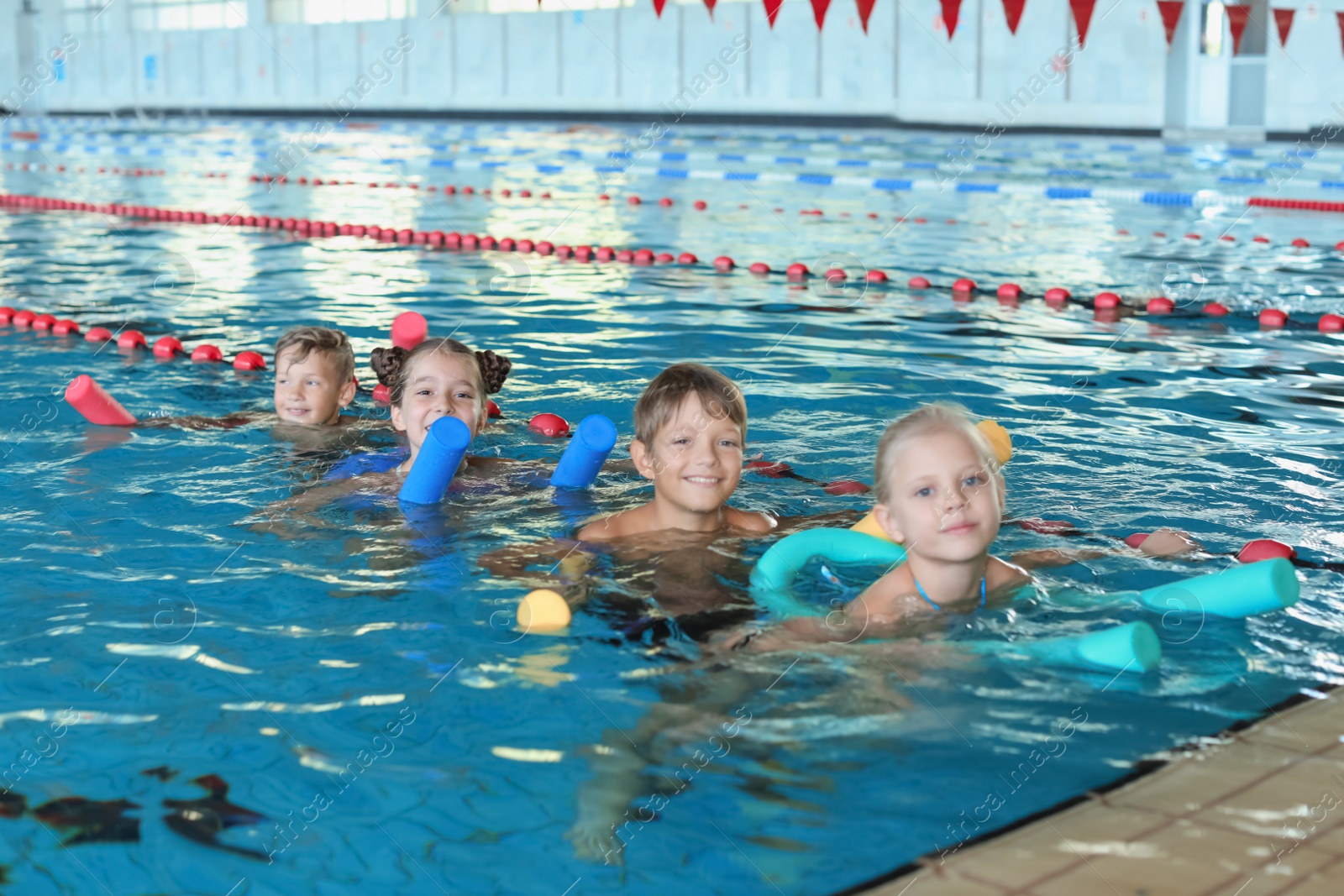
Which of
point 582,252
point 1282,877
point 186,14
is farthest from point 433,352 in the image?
point 186,14

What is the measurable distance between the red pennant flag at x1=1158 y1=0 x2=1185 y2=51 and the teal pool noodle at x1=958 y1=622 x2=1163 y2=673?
17370 mm

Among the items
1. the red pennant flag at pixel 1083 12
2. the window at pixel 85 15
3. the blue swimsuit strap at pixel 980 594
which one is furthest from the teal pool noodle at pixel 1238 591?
the window at pixel 85 15

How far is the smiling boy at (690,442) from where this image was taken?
3.13m

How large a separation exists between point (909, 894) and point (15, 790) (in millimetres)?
1468

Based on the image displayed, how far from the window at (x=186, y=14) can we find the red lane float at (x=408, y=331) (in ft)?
92.2

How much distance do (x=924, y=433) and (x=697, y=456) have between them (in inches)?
26.5

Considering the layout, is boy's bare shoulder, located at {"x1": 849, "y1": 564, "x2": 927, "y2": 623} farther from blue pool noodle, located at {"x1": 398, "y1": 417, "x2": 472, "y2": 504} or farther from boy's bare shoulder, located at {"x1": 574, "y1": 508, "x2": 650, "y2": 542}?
blue pool noodle, located at {"x1": 398, "y1": 417, "x2": 472, "y2": 504}

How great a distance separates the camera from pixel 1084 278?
8102 millimetres

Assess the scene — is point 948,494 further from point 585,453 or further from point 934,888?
point 585,453

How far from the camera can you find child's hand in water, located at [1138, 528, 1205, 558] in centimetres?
333

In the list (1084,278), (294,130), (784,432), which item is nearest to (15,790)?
(784,432)

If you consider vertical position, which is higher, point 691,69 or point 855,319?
point 691,69

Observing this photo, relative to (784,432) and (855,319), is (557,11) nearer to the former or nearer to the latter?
(855,319)

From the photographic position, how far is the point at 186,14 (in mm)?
31156
